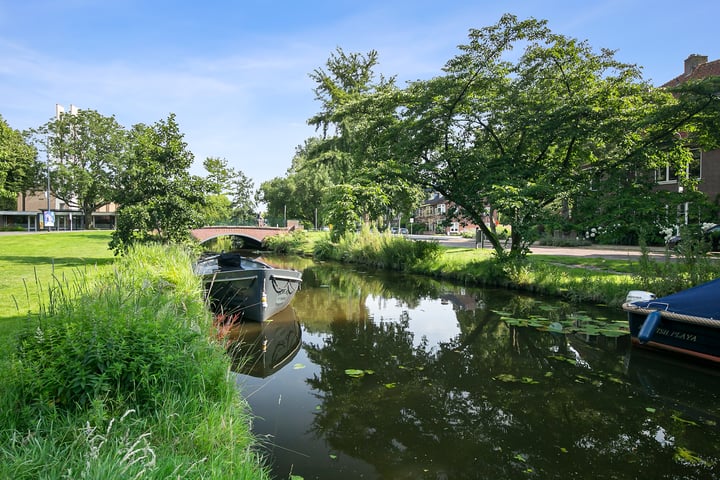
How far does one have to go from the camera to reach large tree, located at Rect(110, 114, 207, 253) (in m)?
14.4

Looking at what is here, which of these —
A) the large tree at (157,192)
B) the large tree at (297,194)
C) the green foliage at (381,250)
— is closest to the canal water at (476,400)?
the large tree at (157,192)

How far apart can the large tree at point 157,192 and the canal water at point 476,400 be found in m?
6.23

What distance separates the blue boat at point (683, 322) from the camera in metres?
7.09

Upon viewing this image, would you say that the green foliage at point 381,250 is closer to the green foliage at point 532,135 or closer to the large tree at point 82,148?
the green foliage at point 532,135

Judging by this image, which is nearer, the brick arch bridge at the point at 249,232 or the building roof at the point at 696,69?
the building roof at the point at 696,69

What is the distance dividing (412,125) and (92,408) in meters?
13.9

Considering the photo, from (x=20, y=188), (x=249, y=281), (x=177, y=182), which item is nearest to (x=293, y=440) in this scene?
(x=249, y=281)

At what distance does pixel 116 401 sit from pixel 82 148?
63948mm

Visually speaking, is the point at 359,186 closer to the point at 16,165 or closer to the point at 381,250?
the point at 381,250

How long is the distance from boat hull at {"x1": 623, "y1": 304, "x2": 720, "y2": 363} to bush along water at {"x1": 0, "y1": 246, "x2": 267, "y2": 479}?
287 inches

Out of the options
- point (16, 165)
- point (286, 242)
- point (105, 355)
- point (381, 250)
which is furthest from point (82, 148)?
point (105, 355)

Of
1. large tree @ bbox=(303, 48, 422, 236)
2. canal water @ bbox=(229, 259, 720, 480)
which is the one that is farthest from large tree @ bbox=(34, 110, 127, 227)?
canal water @ bbox=(229, 259, 720, 480)

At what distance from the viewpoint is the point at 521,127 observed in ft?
47.3

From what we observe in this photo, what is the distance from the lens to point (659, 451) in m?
4.73
